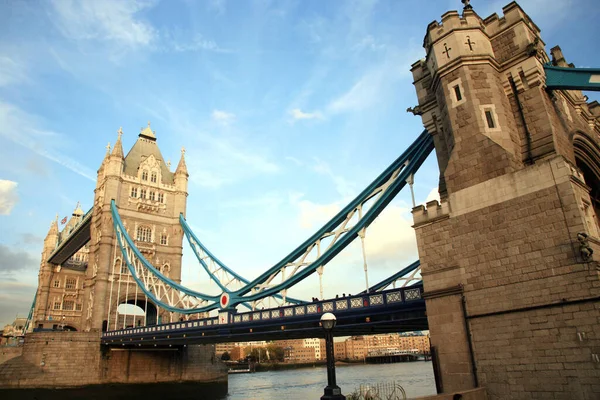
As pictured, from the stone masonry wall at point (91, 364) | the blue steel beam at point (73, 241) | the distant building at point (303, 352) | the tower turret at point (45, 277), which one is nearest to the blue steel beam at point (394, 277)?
the stone masonry wall at point (91, 364)

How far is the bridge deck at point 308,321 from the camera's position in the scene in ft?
55.8

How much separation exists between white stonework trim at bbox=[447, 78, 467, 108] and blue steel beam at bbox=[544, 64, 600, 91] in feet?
9.19

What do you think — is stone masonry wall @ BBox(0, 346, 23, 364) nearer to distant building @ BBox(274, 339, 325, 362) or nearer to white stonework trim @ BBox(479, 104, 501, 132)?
white stonework trim @ BBox(479, 104, 501, 132)

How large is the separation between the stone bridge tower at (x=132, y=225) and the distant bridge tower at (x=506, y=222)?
34.6 metres

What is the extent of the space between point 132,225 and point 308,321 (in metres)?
30.9

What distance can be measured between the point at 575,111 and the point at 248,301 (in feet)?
63.8

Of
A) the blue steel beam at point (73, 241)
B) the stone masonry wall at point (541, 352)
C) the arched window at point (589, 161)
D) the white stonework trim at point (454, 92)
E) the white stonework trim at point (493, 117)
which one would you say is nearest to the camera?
the stone masonry wall at point (541, 352)

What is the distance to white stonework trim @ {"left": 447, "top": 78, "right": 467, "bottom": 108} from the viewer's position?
14.2 meters

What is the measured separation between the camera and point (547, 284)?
1104cm

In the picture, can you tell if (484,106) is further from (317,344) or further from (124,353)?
(317,344)

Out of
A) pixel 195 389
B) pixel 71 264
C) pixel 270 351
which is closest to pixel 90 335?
pixel 195 389

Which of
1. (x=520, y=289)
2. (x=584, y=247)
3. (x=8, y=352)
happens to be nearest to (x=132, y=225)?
(x=8, y=352)

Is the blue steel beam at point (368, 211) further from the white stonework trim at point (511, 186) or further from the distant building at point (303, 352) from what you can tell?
the distant building at point (303, 352)

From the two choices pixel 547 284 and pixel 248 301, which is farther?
pixel 248 301
